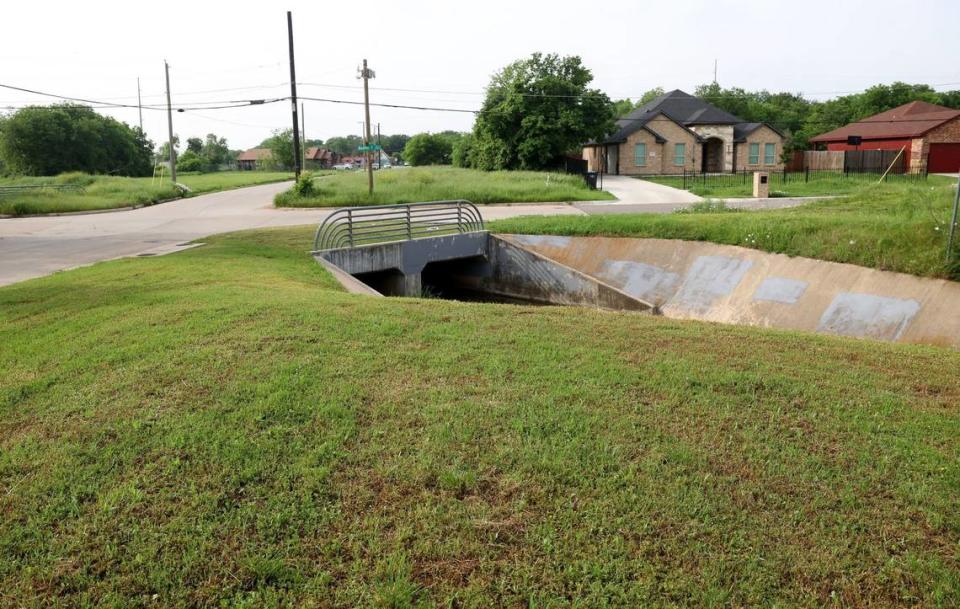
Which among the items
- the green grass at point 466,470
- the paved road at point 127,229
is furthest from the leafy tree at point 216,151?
the green grass at point 466,470

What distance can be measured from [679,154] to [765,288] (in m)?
38.8

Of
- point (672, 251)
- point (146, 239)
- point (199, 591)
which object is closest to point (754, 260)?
point (672, 251)

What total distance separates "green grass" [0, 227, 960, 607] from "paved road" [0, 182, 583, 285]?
9.96 metres

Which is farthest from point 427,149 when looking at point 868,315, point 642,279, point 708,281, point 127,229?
point 868,315

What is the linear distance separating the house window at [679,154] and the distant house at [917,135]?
11.0 metres

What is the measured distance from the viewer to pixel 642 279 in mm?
17188

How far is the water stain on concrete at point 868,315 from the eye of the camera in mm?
11406

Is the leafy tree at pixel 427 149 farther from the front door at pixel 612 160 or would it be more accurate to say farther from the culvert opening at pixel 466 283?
the culvert opening at pixel 466 283

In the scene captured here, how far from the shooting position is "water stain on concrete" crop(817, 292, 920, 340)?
11.4 meters

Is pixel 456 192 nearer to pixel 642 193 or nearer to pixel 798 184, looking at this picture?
pixel 642 193

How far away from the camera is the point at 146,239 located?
2081cm

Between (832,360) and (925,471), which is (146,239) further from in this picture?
(925,471)

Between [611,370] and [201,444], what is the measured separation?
3.62 meters

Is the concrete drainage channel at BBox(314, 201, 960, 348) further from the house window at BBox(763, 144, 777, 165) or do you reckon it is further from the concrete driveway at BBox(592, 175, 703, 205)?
the house window at BBox(763, 144, 777, 165)
